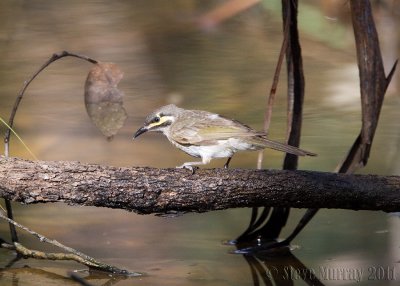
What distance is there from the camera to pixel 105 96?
590cm

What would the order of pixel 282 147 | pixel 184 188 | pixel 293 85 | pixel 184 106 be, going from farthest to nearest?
pixel 184 106, pixel 293 85, pixel 282 147, pixel 184 188

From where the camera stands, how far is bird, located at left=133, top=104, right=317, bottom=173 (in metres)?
5.29

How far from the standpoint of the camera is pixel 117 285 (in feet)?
16.7

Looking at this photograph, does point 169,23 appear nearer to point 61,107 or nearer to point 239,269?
point 61,107

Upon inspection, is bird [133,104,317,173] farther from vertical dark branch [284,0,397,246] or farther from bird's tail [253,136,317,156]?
vertical dark branch [284,0,397,246]

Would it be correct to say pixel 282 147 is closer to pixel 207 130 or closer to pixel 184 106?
pixel 207 130

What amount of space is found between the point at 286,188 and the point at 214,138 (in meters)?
0.96

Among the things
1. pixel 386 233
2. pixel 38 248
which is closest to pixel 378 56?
pixel 386 233

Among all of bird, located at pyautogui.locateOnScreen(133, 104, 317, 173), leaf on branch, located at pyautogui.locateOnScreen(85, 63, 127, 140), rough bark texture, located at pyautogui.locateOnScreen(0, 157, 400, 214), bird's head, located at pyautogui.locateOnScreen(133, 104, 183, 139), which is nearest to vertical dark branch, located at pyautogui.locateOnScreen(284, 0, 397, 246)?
bird, located at pyautogui.locateOnScreen(133, 104, 317, 173)

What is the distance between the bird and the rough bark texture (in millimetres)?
483

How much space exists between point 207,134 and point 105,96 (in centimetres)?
75

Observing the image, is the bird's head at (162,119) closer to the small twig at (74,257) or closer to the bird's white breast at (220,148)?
the bird's white breast at (220,148)

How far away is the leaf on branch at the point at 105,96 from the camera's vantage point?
19.3ft

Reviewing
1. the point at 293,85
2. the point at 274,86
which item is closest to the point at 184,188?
the point at 274,86
